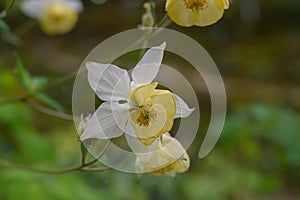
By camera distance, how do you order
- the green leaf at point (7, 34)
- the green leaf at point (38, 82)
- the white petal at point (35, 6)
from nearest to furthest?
the green leaf at point (7, 34) < the green leaf at point (38, 82) < the white petal at point (35, 6)

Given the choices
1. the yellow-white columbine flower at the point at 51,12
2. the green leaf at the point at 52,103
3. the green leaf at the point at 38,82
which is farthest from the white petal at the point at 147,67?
the yellow-white columbine flower at the point at 51,12

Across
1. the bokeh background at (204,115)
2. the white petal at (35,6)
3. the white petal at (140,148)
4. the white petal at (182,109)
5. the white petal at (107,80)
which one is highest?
the white petal at (107,80)

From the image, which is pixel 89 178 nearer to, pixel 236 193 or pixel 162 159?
pixel 236 193

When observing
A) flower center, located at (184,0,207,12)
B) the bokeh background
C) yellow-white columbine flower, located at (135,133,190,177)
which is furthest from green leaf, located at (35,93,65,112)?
flower center, located at (184,0,207,12)

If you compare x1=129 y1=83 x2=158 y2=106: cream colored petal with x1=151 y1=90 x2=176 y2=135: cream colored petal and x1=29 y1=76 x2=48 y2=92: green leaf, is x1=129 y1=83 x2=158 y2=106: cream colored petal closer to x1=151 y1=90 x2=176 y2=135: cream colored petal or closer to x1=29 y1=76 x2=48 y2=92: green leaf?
x1=151 y1=90 x2=176 y2=135: cream colored petal

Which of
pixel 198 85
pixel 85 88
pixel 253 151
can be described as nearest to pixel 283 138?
pixel 253 151

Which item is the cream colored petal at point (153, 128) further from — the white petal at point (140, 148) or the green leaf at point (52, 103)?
the green leaf at point (52, 103)
